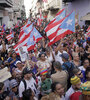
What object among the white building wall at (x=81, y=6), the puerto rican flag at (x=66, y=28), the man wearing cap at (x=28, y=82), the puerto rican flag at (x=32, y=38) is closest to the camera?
the man wearing cap at (x=28, y=82)

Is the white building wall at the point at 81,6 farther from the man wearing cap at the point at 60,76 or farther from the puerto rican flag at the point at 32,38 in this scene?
the man wearing cap at the point at 60,76

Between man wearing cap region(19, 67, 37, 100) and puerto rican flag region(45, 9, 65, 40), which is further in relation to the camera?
puerto rican flag region(45, 9, 65, 40)

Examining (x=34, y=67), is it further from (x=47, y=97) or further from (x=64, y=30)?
(x=47, y=97)

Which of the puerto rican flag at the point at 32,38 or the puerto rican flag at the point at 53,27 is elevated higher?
the puerto rican flag at the point at 53,27

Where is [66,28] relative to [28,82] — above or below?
above

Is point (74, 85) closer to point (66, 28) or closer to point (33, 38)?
point (66, 28)

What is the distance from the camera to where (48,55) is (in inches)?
195

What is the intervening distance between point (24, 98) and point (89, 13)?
16.8 m

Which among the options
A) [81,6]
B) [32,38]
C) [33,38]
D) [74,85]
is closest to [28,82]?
[74,85]

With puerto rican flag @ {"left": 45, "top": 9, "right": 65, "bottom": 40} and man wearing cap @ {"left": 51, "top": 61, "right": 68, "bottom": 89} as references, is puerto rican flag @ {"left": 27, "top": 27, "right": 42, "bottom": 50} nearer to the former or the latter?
puerto rican flag @ {"left": 45, "top": 9, "right": 65, "bottom": 40}

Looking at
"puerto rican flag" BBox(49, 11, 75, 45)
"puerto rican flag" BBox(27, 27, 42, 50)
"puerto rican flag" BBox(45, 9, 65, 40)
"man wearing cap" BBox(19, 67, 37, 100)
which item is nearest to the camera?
"man wearing cap" BBox(19, 67, 37, 100)

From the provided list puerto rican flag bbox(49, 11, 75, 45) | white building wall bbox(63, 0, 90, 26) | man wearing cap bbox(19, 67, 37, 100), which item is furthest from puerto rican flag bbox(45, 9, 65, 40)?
white building wall bbox(63, 0, 90, 26)

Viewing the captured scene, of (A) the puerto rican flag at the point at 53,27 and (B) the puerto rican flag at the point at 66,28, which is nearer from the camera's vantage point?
(B) the puerto rican flag at the point at 66,28

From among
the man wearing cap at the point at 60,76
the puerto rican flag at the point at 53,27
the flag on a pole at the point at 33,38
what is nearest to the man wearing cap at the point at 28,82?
the man wearing cap at the point at 60,76
